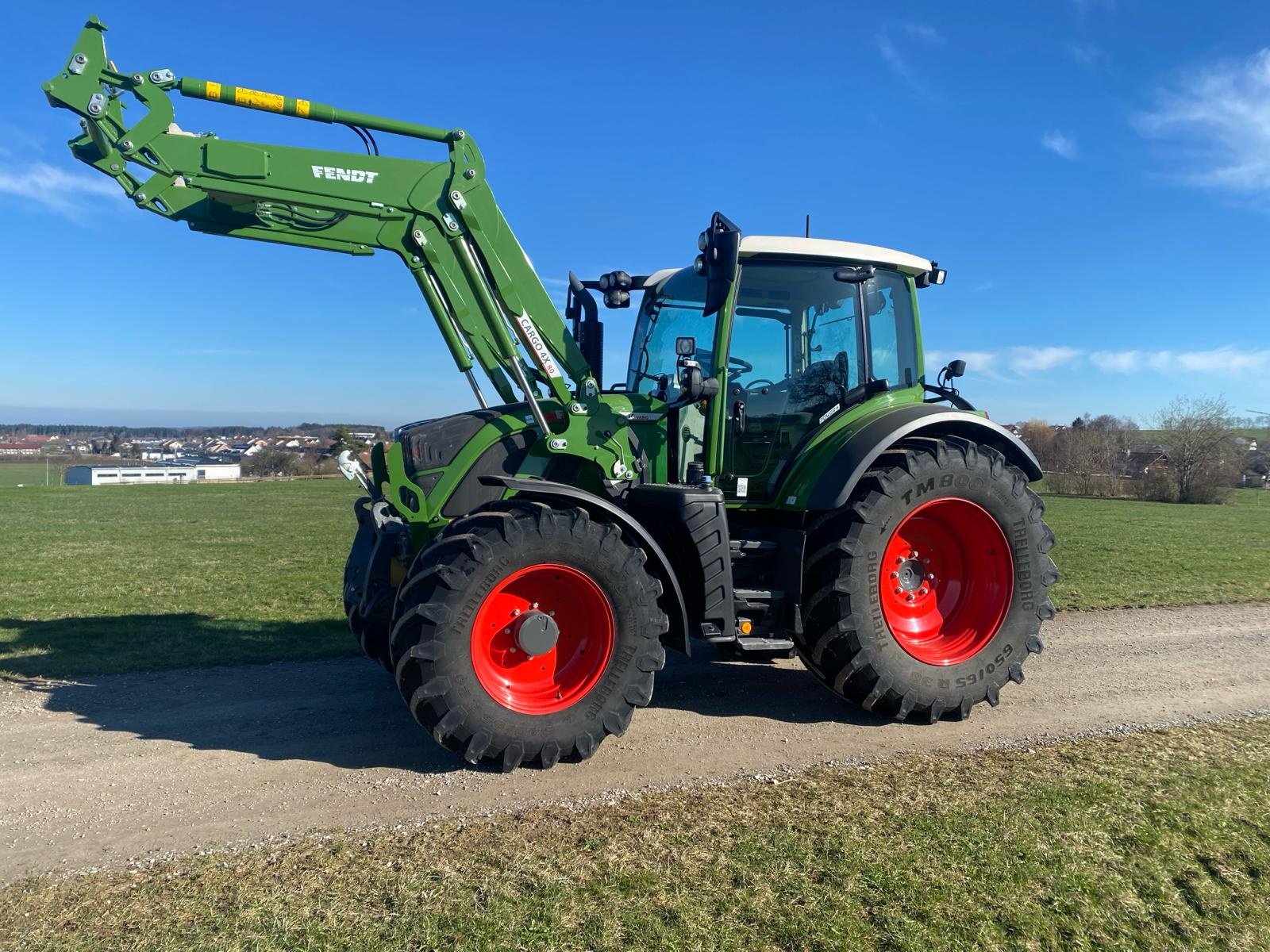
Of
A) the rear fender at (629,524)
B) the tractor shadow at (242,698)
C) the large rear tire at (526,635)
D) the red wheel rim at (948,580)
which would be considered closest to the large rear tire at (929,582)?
the red wheel rim at (948,580)

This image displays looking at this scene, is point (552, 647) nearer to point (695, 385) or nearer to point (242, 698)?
point (695, 385)

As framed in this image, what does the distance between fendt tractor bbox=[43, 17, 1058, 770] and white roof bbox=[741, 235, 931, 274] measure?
0.02 metres

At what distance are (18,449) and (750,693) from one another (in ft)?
381

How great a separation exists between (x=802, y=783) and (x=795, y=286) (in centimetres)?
338

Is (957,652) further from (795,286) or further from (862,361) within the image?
(795,286)

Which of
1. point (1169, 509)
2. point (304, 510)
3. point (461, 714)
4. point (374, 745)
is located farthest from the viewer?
point (1169, 509)

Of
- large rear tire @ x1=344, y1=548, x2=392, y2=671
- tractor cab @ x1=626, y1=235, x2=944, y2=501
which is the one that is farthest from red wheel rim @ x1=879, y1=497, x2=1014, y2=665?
large rear tire @ x1=344, y1=548, x2=392, y2=671

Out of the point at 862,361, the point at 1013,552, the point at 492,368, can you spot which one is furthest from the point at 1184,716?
the point at 492,368

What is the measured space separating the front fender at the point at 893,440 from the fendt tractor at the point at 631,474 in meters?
0.03

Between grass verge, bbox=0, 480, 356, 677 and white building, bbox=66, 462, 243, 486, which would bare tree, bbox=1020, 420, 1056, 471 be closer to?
grass verge, bbox=0, 480, 356, 677

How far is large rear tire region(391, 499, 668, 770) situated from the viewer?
15.0 ft

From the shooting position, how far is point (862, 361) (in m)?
6.29

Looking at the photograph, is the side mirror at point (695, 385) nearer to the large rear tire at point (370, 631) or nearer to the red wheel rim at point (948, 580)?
the red wheel rim at point (948, 580)

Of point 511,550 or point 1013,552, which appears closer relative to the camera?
point 511,550
